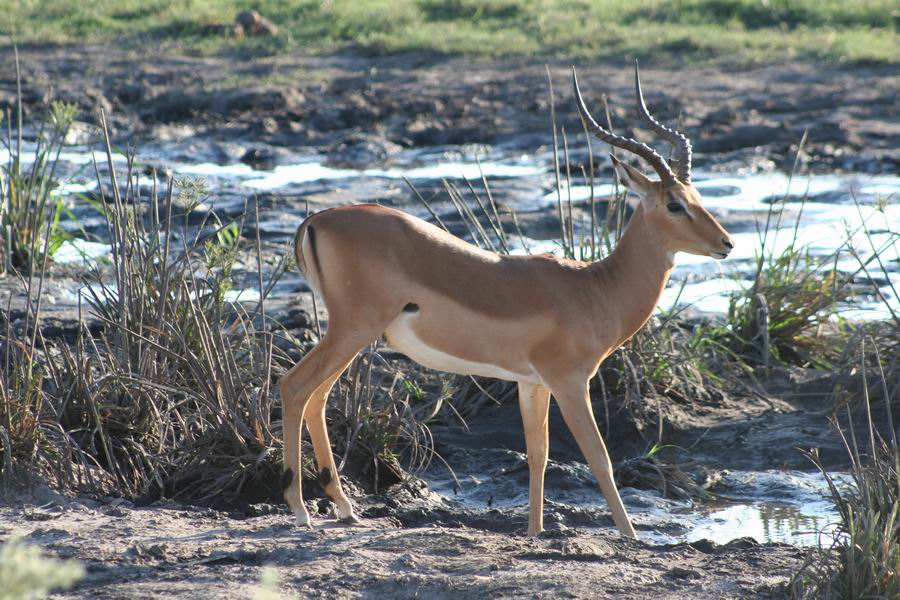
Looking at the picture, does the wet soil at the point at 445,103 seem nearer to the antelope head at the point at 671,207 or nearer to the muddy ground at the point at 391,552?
the antelope head at the point at 671,207

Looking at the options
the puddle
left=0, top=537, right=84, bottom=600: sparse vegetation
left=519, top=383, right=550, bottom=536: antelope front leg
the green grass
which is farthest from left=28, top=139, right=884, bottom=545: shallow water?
the green grass

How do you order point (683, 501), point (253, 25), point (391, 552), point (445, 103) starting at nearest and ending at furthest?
point (391, 552) → point (683, 501) → point (445, 103) → point (253, 25)

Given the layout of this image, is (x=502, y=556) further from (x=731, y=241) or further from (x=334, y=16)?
(x=334, y=16)

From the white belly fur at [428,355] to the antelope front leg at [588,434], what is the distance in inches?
6.3

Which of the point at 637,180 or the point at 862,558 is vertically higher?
the point at 637,180

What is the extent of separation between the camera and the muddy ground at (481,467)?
4406mm

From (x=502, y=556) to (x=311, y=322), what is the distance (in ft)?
12.3

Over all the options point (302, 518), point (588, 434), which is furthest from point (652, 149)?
point (302, 518)

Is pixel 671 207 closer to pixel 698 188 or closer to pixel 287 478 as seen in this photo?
pixel 287 478

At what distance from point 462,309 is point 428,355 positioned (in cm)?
23

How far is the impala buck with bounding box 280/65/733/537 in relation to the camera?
4.97 meters

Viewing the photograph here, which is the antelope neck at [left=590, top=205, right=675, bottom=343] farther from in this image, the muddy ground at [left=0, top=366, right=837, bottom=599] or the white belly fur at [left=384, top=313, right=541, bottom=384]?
the muddy ground at [left=0, top=366, right=837, bottom=599]

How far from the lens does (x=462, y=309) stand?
5008mm

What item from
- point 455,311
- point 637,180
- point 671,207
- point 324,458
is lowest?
point 324,458
